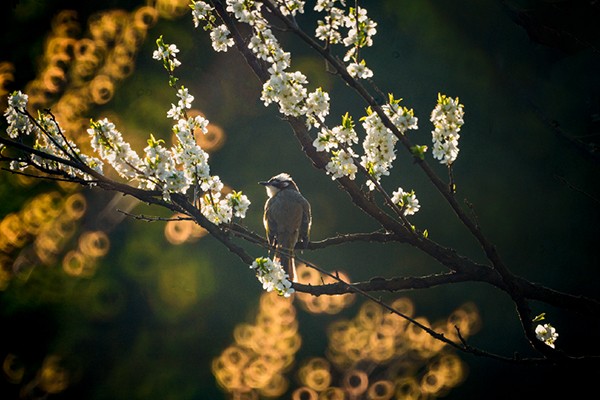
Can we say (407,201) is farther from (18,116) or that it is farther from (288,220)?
(288,220)

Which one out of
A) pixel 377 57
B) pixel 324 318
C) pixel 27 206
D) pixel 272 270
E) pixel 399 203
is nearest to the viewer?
pixel 272 270

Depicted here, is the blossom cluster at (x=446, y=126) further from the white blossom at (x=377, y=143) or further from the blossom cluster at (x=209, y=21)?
the blossom cluster at (x=209, y=21)

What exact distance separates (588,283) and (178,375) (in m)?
7.41

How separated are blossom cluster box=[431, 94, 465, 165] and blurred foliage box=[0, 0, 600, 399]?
5.04 meters

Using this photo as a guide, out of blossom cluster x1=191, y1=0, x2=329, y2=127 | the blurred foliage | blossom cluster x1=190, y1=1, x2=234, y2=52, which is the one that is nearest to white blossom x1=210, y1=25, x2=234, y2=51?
blossom cluster x1=190, y1=1, x2=234, y2=52

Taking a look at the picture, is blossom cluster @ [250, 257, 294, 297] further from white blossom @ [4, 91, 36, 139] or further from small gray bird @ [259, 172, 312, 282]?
small gray bird @ [259, 172, 312, 282]

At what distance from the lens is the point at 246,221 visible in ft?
32.5

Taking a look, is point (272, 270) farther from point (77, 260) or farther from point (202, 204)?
point (77, 260)

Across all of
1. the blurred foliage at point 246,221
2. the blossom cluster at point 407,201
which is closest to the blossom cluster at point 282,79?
the blossom cluster at point 407,201

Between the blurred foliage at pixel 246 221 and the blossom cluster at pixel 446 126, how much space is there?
5.04m

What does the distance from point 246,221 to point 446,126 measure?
7.64 meters

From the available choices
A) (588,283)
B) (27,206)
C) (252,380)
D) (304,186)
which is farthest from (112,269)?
(588,283)

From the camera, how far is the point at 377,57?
447 inches

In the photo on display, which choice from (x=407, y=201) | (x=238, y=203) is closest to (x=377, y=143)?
(x=407, y=201)
